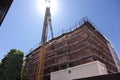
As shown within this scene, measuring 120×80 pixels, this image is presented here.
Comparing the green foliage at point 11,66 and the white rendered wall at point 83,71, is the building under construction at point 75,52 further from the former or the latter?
the green foliage at point 11,66

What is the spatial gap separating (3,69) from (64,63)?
11.6 m

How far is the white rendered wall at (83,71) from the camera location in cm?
1889

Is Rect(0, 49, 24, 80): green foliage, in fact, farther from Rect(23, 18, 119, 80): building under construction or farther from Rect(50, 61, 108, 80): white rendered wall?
Rect(50, 61, 108, 80): white rendered wall

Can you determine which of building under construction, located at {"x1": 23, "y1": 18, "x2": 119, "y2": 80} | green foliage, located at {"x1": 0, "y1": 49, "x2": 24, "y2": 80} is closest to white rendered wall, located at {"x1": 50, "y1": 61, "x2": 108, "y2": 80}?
building under construction, located at {"x1": 23, "y1": 18, "x2": 119, "y2": 80}

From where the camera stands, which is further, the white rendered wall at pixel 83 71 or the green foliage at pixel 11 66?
the green foliage at pixel 11 66

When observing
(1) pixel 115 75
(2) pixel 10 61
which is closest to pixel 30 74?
(2) pixel 10 61

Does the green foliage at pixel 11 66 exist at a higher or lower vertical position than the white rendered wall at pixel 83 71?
higher

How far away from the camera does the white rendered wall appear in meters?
18.9

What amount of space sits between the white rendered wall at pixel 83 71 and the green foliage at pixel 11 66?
25.6 feet

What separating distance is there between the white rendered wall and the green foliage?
7805mm

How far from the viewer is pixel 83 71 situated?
19781 millimetres

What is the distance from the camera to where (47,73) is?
27859 millimetres

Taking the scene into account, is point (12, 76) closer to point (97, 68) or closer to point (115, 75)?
point (97, 68)

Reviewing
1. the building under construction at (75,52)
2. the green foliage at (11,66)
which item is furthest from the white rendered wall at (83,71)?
the green foliage at (11,66)
